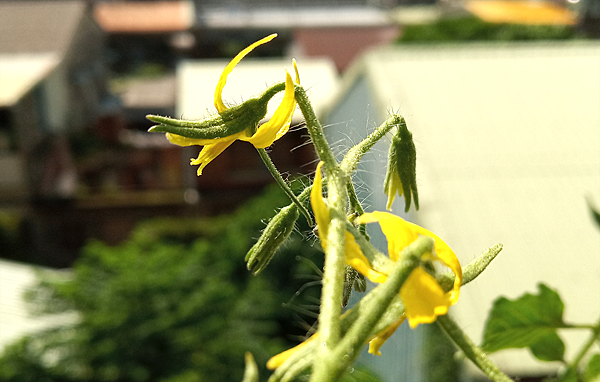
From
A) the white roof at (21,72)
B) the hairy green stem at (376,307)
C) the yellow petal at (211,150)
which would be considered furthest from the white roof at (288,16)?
the hairy green stem at (376,307)

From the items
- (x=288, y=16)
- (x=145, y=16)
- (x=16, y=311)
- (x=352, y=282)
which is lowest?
(x=16, y=311)

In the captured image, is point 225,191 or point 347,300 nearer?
point 347,300

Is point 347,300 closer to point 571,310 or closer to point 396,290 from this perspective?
point 396,290

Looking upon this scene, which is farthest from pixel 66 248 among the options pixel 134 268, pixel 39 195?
pixel 134 268

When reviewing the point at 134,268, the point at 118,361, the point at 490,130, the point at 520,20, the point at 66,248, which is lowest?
the point at 66,248

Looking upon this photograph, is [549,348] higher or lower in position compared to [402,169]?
lower

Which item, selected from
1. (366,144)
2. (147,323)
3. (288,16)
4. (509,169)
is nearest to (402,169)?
(366,144)

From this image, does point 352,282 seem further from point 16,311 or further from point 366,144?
point 16,311
